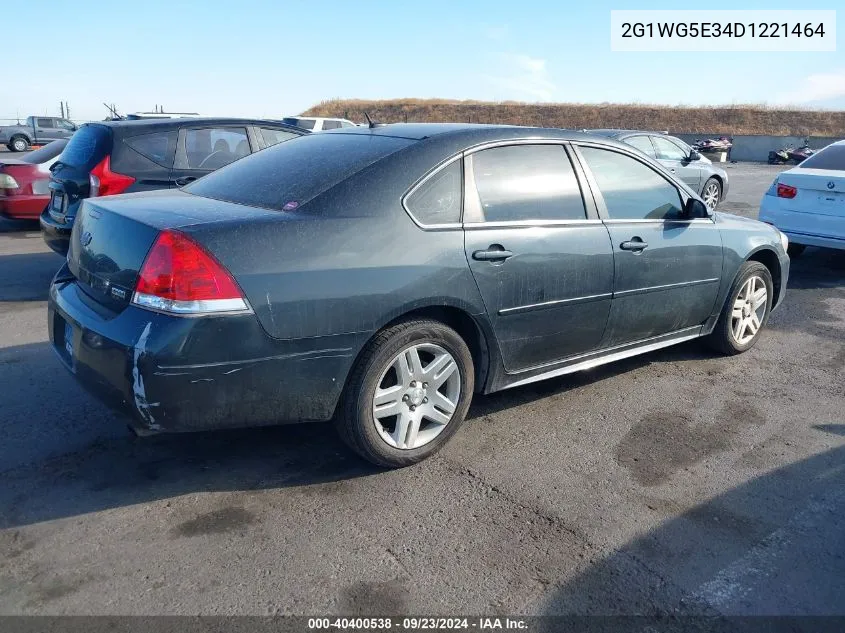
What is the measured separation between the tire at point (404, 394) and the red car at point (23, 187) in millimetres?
8168

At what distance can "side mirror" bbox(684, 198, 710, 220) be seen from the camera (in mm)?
4832

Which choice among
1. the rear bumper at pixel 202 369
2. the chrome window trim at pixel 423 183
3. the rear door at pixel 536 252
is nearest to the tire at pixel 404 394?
the rear bumper at pixel 202 369

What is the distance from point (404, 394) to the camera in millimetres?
3529

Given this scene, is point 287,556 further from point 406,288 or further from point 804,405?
point 804,405

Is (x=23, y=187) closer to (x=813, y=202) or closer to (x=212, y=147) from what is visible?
(x=212, y=147)

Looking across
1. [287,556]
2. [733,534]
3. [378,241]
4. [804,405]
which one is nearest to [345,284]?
[378,241]

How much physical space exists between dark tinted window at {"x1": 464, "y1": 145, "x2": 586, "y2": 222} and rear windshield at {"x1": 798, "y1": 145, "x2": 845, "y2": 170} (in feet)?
19.2

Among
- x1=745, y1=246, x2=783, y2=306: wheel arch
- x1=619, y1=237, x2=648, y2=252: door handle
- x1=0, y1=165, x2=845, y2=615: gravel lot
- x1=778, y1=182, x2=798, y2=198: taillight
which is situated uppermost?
x1=778, y1=182, x2=798, y2=198: taillight

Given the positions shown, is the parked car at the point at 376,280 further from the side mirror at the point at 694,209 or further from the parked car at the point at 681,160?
the parked car at the point at 681,160

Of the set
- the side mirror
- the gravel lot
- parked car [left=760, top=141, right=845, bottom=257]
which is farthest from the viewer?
parked car [left=760, top=141, right=845, bottom=257]

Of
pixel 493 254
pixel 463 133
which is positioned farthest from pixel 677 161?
pixel 493 254

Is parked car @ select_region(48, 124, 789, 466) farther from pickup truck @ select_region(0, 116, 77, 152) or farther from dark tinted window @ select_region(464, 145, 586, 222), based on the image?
pickup truck @ select_region(0, 116, 77, 152)

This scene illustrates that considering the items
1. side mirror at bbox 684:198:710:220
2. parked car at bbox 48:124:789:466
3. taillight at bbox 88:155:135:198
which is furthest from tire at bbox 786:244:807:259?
taillight at bbox 88:155:135:198

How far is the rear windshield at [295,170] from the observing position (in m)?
3.56
